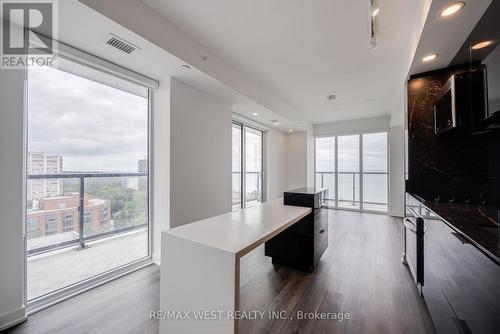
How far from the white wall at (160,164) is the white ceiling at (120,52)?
0.24m

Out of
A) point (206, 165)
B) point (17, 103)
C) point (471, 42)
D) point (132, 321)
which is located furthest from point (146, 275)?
point (471, 42)

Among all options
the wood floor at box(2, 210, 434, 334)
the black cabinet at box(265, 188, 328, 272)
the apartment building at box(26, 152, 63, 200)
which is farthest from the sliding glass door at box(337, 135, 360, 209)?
the apartment building at box(26, 152, 63, 200)

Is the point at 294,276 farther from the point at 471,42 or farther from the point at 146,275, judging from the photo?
the point at 471,42

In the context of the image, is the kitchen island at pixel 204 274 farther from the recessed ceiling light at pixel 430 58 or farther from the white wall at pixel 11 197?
the recessed ceiling light at pixel 430 58

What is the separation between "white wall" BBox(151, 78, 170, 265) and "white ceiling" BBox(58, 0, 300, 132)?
243 mm

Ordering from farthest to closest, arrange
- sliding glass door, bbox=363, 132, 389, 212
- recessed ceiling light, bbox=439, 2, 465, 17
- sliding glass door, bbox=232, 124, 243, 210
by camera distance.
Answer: sliding glass door, bbox=363, 132, 389, 212
sliding glass door, bbox=232, 124, 243, 210
recessed ceiling light, bbox=439, 2, 465, 17

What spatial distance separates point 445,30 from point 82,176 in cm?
367

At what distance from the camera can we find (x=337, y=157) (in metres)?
6.32

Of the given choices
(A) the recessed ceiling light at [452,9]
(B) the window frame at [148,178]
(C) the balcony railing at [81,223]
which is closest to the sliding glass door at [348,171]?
(A) the recessed ceiling light at [452,9]

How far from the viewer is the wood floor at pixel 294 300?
1.63 meters

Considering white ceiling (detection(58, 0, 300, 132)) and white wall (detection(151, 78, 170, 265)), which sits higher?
white ceiling (detection(58, 0, 300, 132))

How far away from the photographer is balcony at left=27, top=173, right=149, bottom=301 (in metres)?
1.97

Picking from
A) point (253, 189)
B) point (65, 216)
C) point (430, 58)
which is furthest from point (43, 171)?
point (253, 189)

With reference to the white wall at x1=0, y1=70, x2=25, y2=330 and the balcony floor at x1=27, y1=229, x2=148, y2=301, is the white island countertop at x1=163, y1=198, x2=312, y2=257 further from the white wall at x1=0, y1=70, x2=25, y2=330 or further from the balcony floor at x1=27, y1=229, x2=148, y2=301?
the balcony floor at x1=27, y1=229, x2=148, y2=301
